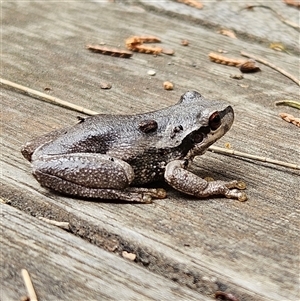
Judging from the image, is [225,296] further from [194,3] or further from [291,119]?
[194,3]

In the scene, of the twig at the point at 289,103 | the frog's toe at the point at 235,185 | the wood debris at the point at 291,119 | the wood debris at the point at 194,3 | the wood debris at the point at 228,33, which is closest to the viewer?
the frog's toe at the point at 235,185

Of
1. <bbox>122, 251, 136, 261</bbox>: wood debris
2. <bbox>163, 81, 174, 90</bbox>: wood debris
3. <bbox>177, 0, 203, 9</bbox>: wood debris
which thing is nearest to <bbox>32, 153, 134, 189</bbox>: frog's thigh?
<bbox>122, 251, 136, 261</bbox>: wood debris

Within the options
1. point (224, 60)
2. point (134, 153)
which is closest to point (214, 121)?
point (134, 153)

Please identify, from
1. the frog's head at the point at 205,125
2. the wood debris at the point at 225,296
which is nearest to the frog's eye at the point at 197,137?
the frog's head at the point at 205,125

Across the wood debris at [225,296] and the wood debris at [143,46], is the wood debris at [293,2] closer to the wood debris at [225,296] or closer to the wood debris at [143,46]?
the wood debris at [143,46]

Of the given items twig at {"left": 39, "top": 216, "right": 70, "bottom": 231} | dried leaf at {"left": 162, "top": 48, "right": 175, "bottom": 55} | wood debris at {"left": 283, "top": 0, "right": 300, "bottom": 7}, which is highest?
wood debris at {"left": 283, "top": 0, "right": 300, "bottom": 7}

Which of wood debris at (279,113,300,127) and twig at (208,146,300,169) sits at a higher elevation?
wood debris at (279,113,300,127)

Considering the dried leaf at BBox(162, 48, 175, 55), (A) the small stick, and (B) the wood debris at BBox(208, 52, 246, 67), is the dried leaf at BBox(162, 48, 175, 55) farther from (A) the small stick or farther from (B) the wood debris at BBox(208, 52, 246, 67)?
(A) the small stick
